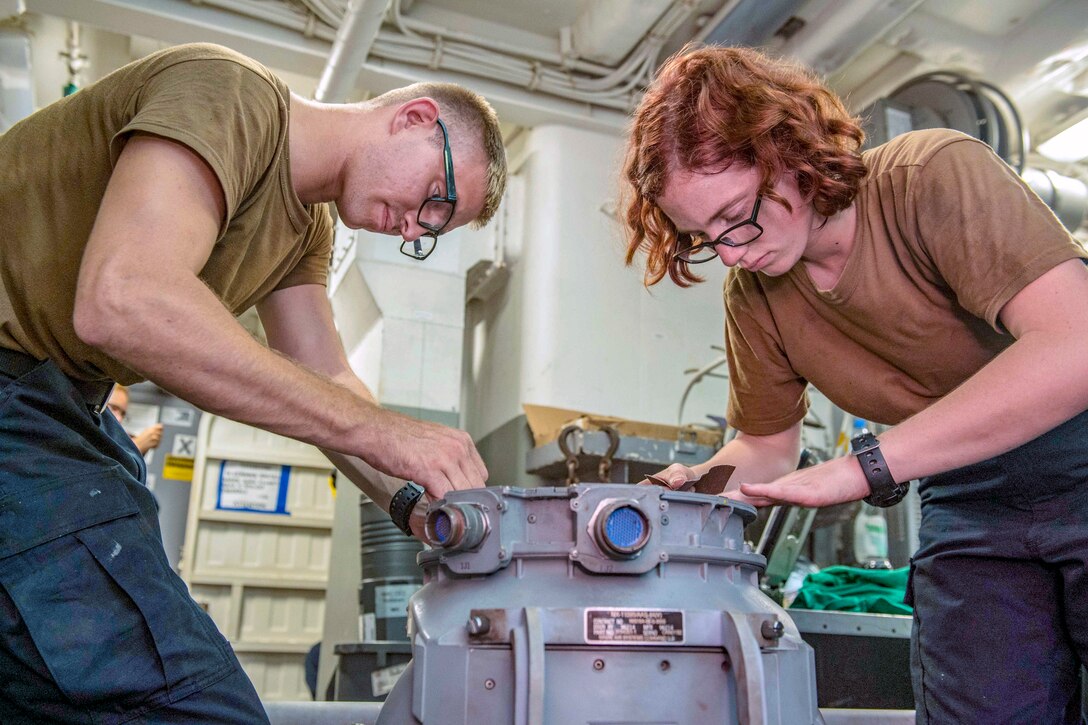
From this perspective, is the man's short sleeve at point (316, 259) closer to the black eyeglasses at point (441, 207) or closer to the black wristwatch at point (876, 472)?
the black eyeglasses at point (441, 207)

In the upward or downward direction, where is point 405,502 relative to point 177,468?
downward

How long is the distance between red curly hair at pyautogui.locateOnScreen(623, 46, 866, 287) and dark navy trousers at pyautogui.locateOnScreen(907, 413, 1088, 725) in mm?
439

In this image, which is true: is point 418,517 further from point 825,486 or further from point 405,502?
point 825,486

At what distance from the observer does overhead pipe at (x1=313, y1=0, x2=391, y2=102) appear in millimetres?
2896

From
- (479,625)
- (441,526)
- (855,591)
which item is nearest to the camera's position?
(479,625)

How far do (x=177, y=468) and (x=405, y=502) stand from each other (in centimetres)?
415


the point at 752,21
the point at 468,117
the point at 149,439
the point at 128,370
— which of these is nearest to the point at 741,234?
the point at 468,117

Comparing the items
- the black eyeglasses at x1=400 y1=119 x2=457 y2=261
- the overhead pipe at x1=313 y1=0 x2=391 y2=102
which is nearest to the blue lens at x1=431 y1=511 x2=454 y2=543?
the black eyeglasses at x1=400 y1=119 x2=457 y2=261

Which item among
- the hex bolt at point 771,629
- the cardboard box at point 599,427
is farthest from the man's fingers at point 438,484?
the cardboard box at point 599,427

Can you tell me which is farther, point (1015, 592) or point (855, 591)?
point (855, 591)

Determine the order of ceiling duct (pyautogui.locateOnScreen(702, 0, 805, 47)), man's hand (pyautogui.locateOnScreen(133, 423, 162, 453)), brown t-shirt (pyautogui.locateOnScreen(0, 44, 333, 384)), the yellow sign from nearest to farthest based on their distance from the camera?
brown t-shirt (pyautogui.locateOnScreen(0, 44, 333, 384))
ceiling duct (pyautogui.locateOnScreen(702, 0, 805, 47))
man's hand (pyautogui.locateOnScreen(133, 423, 162, 453))
the yellow sign

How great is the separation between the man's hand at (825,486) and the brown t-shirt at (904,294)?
0.26 meters

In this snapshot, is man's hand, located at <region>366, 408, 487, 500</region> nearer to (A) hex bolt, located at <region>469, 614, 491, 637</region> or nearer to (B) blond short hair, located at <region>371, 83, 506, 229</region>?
(A) hex bolt, located at <region>469, 614, 491, 637</region>

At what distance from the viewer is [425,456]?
3.62 feet
